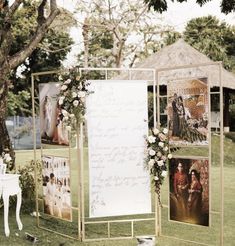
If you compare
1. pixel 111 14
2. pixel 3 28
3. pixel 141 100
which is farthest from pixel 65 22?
pixel 141 100

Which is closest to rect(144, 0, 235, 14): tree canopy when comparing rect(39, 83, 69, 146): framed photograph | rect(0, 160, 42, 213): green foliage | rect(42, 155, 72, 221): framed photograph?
rect(39, 83, 69, 146): framed photograph

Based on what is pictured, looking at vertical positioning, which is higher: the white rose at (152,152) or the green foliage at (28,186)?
the white rose at (152,152)

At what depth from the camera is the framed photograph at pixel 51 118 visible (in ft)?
21.5

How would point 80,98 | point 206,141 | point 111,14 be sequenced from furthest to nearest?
point 111,14 < point 80,98 < point 206,141

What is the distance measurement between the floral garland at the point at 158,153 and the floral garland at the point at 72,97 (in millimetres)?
896

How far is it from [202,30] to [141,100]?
831 inches

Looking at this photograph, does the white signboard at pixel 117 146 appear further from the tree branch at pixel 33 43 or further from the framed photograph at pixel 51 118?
the tree branch at pixel 33 43

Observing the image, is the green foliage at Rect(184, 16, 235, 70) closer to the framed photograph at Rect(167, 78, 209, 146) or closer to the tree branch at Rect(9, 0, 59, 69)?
the tree branch at Rect(9, 0, 59, 69)

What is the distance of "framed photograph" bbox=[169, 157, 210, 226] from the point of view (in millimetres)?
5730

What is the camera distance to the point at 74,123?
6.15 m

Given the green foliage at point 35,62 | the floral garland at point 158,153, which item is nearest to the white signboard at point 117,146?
the floral garland at point 158,153

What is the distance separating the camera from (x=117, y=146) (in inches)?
248

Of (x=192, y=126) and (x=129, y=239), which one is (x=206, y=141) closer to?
(x=192, y=126)

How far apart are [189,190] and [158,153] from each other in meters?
0.58
